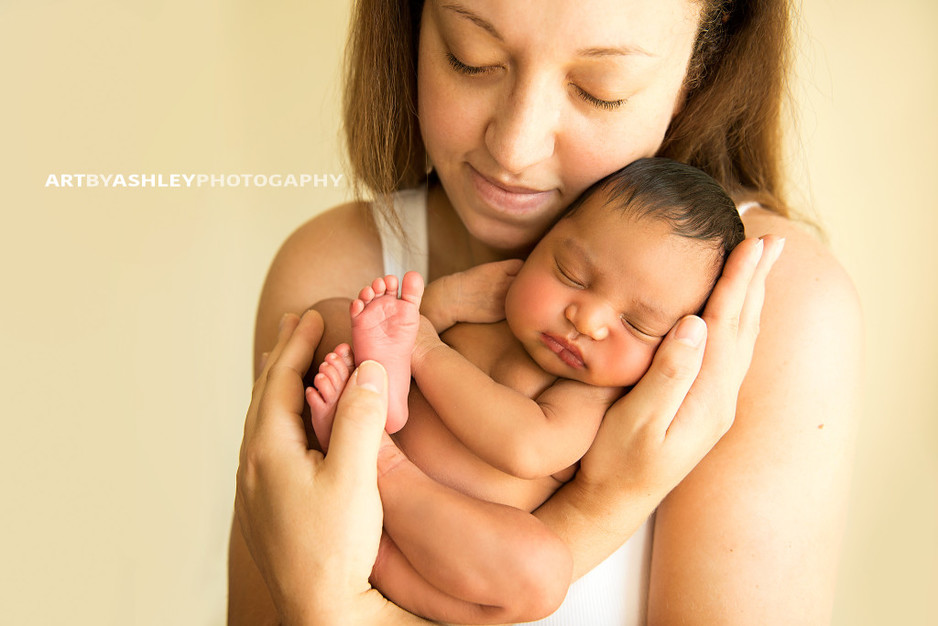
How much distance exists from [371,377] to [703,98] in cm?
75

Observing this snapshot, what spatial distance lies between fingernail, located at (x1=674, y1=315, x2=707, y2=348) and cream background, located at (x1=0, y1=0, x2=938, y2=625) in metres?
1.25

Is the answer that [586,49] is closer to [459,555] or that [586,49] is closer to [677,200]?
[677,200]

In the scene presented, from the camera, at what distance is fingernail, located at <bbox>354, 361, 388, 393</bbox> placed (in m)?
0.98

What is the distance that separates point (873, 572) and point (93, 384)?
2.41 m

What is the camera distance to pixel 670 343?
101 centimetres

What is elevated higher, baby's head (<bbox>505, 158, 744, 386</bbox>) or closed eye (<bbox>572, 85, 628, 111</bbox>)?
closed eye (<bbox>572, 85, 628, 111</bbox>)

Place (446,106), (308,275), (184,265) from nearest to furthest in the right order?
1. (446,106)
2. (308,275)
3. (184,265)

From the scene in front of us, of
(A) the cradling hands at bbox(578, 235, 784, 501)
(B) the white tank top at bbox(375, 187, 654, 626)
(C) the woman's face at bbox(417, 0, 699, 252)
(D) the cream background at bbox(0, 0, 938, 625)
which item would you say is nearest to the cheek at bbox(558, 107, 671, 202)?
(C) the woman's face at bbox(417, 0, 699, 252)

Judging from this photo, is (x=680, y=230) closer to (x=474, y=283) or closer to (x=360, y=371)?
(x=474, y=283)

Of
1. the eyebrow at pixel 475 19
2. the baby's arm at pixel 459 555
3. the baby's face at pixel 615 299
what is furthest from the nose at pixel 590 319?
the eyebrow at pixel 475 19


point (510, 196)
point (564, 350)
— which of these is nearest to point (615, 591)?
point (564, 350)

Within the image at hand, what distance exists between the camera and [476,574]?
0.93 metres

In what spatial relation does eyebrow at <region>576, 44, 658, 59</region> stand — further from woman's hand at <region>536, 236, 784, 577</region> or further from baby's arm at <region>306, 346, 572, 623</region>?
baby's arm at <region>306, 346, 572, 623</region>

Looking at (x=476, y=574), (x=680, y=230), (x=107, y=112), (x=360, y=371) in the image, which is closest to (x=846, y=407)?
(x=680, y=230)
